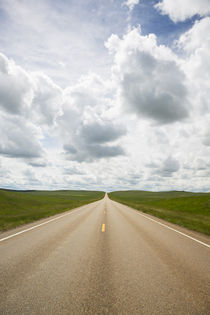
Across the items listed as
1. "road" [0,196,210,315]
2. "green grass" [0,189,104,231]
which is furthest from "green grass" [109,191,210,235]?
"green grass" [0,189,104,231]

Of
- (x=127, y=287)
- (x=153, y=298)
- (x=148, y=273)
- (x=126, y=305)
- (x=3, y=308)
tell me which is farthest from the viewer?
(x=148, y=273)

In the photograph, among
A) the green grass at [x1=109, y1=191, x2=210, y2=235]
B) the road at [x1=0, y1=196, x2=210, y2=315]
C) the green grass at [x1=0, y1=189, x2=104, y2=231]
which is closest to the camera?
the road at [x1=0, y1=196, x2=210, y2=315]

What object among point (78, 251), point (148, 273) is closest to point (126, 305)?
point (148, 273)

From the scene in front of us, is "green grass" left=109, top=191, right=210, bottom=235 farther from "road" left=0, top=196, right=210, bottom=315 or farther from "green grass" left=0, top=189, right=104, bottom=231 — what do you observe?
"green grass" left=0, top=189, right=104, bottom=231

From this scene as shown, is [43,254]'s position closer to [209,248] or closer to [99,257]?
[99,257]

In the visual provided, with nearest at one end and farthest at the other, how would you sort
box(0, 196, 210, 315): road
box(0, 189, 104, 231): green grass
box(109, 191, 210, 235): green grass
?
box(0, 196, 210, 315): road, box(0, 189, 104, 231): green grass, box(109, 191, 210, 235): green grass

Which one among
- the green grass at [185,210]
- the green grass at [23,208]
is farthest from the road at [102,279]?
the green grass at [185,210]

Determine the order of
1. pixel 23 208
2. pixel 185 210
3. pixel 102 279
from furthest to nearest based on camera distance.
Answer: pixel 23 208
pixel 185 210
pixel 102 279

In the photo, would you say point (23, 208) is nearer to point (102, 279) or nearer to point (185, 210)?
point (185, 210)

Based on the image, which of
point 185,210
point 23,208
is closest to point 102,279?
point 185,210

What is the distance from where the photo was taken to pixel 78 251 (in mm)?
6438

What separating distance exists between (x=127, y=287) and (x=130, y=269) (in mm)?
1090

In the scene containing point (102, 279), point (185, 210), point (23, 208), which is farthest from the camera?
point (23, 208)

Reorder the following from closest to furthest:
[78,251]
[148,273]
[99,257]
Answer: [148,273] < [99,257] < [78,251]
